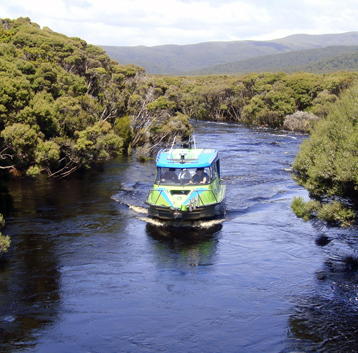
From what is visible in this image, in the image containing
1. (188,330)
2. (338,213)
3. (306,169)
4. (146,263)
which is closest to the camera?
(188,330)

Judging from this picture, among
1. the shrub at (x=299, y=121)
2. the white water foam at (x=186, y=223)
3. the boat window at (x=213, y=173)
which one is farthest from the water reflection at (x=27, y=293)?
the shrub at (x=299, y=121)

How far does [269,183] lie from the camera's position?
32.8m

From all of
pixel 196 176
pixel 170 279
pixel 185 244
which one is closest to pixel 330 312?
pixel 170 279

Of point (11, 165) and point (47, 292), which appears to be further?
point (11, 165)

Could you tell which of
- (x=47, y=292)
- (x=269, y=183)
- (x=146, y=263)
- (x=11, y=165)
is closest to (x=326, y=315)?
(x=146, y=263)

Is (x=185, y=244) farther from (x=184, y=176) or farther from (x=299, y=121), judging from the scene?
(x=299, y=121)

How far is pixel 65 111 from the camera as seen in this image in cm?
3259

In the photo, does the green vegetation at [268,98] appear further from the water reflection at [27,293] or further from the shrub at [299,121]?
the water reflection at [27,293]

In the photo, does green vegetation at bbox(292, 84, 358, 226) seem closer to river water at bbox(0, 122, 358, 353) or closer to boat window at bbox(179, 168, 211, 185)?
river water at bbox(0, 122, 358, 353)

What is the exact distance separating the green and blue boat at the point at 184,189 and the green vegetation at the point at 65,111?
989 cm

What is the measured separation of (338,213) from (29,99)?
22.0 meters

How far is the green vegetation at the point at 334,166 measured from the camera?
14.7 m

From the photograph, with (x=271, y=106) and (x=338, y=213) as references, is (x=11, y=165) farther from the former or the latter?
(x=271, y=106)

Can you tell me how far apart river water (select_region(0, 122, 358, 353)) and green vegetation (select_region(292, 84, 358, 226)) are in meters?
2.74
